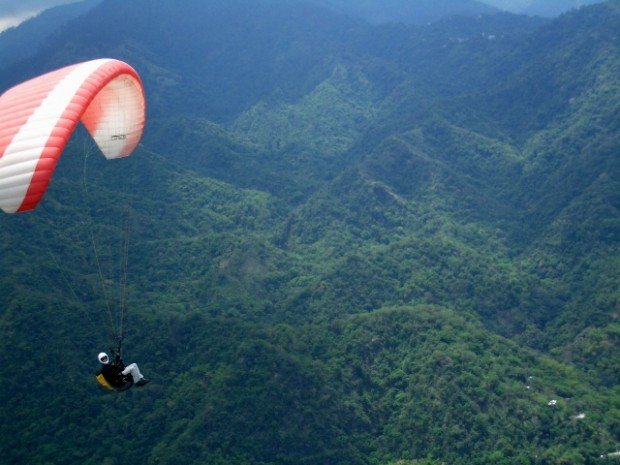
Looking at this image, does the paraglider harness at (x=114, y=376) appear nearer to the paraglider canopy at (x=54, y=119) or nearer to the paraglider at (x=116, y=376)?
the paraglider at (x=116, y=376)

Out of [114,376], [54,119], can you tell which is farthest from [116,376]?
[54,119]

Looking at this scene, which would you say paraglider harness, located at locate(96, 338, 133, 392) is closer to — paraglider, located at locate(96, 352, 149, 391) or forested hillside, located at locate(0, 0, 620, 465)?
paraglider, located at locate(96, 352, 149, 391)

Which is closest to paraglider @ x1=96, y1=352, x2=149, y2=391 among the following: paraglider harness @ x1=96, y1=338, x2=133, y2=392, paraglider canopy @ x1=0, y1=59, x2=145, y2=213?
paraglider harness @ x1=96, y1=338, x2=133, y2=392

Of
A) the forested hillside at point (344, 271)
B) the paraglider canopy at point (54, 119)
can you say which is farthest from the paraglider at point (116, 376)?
the paraglider canopy at point (54, 119)

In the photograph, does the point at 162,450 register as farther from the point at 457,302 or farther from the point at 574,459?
the point at 457,302

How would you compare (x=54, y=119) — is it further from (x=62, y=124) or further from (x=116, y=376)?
(x=116, y=376)
